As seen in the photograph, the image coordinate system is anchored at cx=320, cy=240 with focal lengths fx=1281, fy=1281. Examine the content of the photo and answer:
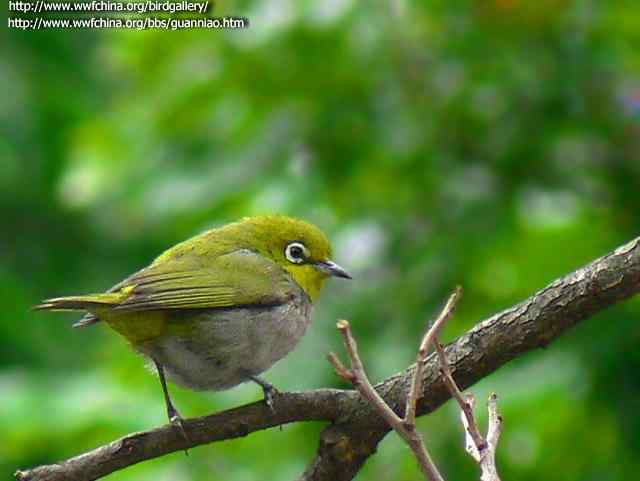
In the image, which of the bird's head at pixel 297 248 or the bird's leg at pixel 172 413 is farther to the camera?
the bird's head at pixel 297 248

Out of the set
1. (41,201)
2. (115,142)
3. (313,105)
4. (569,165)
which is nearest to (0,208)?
(41,201)

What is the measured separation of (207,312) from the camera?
17.2ft

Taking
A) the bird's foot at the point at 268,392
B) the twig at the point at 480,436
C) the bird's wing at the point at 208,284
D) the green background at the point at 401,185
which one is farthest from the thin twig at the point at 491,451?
the green background at the point at 401,185

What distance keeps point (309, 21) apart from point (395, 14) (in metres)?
0.49

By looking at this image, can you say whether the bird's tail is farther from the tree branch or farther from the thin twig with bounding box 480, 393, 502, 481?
the thin twig with bounding box 480, 393, 502, 481

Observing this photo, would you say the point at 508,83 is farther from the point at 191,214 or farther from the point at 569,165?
the point at 191,214

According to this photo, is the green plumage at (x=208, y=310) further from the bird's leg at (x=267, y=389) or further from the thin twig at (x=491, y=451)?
the thin twig at (x=491, y=451)

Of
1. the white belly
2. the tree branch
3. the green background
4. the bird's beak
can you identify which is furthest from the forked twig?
the bird's beak

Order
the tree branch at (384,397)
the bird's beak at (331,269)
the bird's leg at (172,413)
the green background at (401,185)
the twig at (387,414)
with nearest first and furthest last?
the twig at (387,414) < the tree branch at (384,397) < the bird's leg at (172,413) < the green background at (401,185) < the bird's beak at (331,269)

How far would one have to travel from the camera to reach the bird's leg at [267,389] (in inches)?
181

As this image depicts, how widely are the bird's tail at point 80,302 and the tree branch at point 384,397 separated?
67cm

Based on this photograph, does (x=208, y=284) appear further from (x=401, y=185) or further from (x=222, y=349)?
(x=401, y=185)

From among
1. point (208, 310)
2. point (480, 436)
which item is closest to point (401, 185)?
point (208, 310)

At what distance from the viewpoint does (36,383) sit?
6.39 meters
